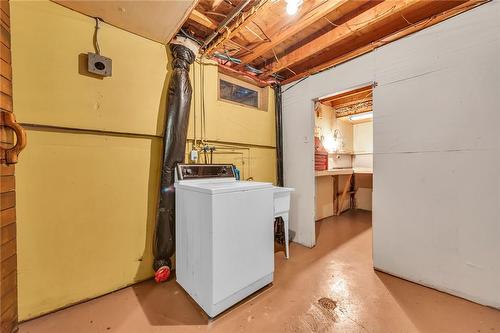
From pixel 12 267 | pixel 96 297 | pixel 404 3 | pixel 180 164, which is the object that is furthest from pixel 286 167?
pixel 12 267

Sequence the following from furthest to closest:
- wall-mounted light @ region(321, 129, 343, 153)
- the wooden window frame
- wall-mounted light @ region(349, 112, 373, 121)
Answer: wall-mounted light @ region(349, 112, 373, 121), wall-mounted light @ region(321, 129, 343, 153), the wooden window frame

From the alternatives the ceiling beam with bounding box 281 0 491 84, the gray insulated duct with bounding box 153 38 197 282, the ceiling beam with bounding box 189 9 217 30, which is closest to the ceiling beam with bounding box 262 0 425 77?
the ceiling beam with bounding box 281 0 491 84

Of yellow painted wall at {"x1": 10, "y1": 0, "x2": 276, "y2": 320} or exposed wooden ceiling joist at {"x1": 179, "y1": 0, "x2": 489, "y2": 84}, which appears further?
exposed wooden ceiling joist at {"x1": 179, "y1": 0, "x2": 489, "y2": 84}

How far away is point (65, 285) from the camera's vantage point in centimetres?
156

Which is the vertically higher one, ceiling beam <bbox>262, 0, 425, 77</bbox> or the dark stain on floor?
ceiling beam <bbox>262, 0, 425, 77</bbox>

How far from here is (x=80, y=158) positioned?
1.62m

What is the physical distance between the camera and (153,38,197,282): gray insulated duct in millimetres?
1849

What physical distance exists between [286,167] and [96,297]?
8.58 feet

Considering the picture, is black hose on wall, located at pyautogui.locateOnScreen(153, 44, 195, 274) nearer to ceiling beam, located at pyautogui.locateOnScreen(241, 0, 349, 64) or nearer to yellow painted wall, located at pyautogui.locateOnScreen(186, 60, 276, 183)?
yellow painted wall, located at pyautogui.locateOnScreen(186, 60, 276, 183)

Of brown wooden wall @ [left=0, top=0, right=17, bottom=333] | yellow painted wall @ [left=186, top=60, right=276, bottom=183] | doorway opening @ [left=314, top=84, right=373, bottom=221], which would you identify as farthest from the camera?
doorway opening @ [left=314, top=84, right=373, bottom=221]

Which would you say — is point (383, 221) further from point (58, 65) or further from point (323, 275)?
point (58, 65)

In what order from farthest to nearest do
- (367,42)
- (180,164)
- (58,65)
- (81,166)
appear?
1. (367,42)
2. (180,164)
3. (81,166)
4. (58,65)

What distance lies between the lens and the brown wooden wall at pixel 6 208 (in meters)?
1.24

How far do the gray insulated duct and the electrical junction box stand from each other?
0.50 metres
